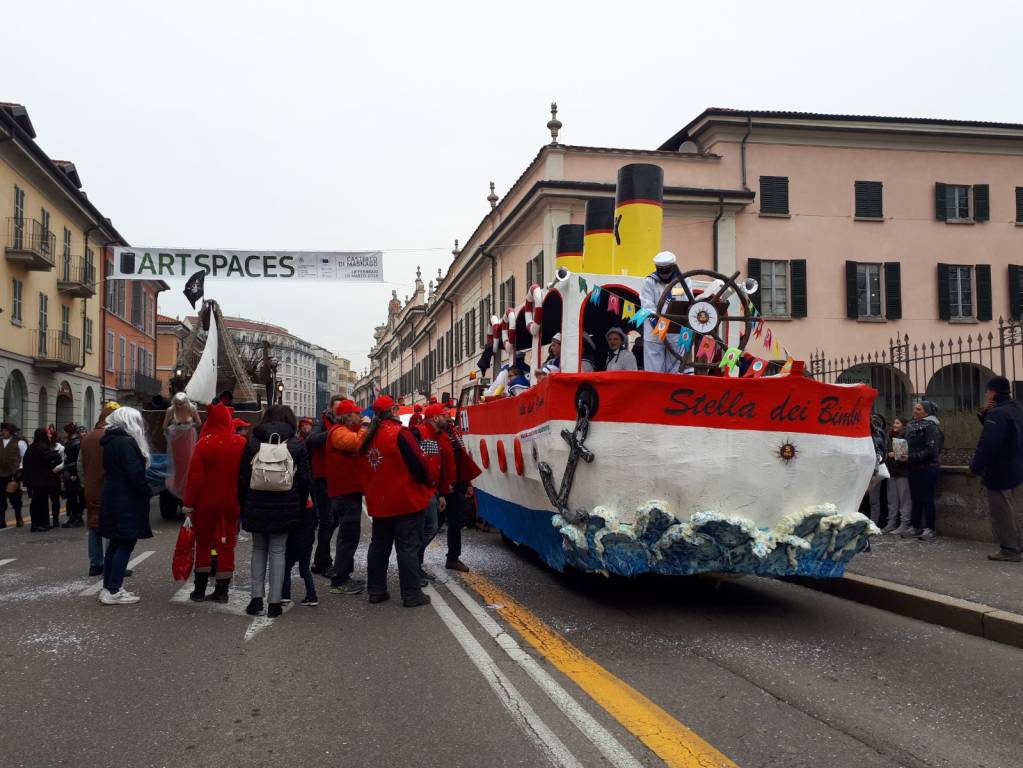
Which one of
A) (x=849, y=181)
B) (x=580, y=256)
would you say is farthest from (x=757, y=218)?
(x=580, y=256)

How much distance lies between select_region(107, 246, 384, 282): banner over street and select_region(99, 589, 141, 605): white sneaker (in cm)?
1150

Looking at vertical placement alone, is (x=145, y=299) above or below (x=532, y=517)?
above

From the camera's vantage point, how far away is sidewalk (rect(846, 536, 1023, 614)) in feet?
21.8

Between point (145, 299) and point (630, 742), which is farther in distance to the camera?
point (145, 299)

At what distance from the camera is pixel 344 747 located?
3.84m

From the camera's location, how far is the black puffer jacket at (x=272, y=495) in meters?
6.54

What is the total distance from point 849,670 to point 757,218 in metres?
22.0

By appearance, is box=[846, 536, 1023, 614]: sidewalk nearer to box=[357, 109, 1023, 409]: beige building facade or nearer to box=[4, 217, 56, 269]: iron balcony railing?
box=[357, 109, 1023, 409]: beige building facade

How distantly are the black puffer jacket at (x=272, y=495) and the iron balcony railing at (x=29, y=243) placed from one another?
24270 mm

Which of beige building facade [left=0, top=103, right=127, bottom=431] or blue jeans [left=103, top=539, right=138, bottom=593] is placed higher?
beige building facade [left=0, top=103, right=127, bottom=431]

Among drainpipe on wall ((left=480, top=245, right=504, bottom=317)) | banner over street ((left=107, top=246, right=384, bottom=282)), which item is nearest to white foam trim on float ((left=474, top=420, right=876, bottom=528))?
banner over street ((left=107, top=246, right=384, bottom=282))

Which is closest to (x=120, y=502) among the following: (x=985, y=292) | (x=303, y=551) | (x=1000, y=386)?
(x=303, y=551)

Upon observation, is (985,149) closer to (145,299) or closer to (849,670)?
(849,670)

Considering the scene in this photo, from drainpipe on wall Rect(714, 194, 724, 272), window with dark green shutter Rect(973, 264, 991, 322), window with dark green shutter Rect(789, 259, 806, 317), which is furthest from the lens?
window with dark green shutter Rect(973, 264, 991, 322)
